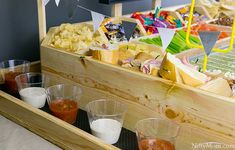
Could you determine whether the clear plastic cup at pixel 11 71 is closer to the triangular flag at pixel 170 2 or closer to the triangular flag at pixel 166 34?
the triangular flag at pixel 166 34

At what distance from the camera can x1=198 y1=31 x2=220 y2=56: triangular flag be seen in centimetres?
100

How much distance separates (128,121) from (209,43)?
Answer: 0.39 m

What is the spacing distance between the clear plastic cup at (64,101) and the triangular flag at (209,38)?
0.49m

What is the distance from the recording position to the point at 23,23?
1586 millimetres

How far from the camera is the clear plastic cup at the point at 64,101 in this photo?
1123mm

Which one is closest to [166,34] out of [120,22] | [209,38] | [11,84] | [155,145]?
[209,38]

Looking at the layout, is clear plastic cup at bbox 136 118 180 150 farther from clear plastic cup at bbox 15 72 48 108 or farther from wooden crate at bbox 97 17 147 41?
wooden crate at bbox 97 17 147 41

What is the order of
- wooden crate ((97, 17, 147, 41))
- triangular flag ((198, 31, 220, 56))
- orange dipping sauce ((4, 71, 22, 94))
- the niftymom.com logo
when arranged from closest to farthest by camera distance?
the niftymom.com logo < triangular flag ((198, 31, 220, 56)) < orange dipping sauce ((4, 71, 22, 94)) < wooden crate ((97, 17, 147, 41))

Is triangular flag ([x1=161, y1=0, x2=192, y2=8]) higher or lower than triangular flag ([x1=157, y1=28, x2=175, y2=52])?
above

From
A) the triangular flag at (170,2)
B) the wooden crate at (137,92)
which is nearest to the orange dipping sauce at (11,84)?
the wooden crate at (137,92)

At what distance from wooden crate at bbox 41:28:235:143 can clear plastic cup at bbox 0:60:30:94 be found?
10cm

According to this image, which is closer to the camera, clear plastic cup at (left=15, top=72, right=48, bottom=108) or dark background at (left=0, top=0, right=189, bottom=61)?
clear plastic cup at (left=15, top=72, right=48, bottom=108)

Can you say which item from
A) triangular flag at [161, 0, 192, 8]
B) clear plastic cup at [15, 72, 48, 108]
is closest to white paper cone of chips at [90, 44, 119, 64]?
clear plastic cup at [15, 72, 48, 108]

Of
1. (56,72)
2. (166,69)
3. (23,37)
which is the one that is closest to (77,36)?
(56,72)
